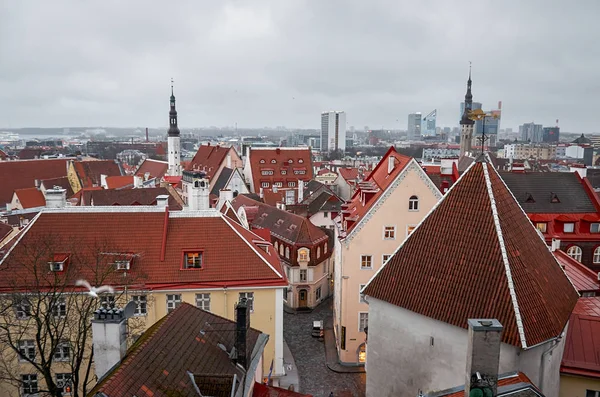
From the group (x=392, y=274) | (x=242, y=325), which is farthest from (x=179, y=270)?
(x=392, y=274)

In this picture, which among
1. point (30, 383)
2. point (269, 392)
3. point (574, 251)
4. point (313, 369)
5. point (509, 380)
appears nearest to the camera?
point (509, 380)

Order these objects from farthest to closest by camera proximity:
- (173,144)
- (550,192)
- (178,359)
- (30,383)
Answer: (173,144) < (550,192) < (30,383) < (178,359)

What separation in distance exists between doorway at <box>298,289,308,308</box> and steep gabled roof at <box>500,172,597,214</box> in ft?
Result: 65.7

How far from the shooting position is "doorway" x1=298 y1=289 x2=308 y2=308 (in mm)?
43469

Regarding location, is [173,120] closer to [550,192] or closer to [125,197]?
[125,197]

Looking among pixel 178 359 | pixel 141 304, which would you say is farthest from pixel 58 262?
pixel 178 359

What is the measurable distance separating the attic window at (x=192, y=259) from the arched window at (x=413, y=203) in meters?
13.4

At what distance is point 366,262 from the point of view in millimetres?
31906

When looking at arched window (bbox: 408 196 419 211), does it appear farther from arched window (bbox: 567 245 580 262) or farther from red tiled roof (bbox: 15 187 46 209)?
red tiled roof (bbox: 15 187 46 209)

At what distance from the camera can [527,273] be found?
1745cm

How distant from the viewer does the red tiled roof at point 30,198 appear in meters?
66.2

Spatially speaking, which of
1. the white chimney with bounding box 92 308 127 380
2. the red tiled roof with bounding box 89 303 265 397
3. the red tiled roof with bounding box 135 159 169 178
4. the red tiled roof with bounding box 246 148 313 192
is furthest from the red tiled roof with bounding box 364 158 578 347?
the red tiled roof with bounding box 135 159 169 178

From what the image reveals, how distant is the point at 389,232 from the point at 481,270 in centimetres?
1395

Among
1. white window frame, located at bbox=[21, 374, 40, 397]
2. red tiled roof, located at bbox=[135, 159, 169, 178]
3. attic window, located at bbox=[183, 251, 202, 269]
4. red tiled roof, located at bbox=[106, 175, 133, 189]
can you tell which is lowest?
white window frame, located at bbox=[21, 374, 40, 397]
